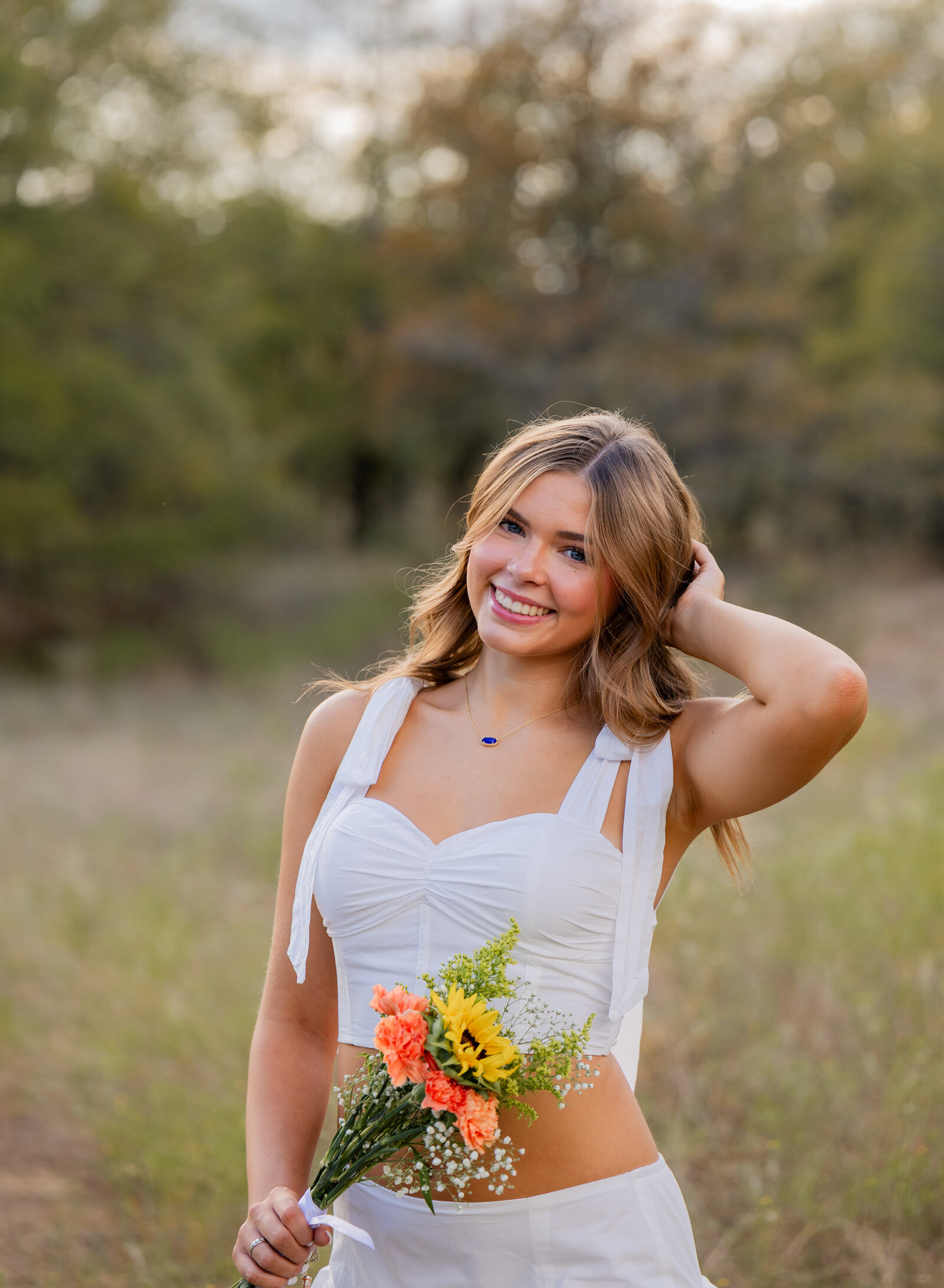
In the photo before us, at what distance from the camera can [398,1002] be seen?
1.77 m

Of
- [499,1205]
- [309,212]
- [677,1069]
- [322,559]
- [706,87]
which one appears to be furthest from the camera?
[309,212]

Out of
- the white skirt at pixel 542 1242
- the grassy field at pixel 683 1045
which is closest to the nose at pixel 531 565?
the white skirt at pixel 542 1242

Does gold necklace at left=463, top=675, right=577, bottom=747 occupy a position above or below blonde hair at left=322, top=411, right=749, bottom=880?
below

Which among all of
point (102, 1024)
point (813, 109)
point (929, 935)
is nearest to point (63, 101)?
point (813, 109)

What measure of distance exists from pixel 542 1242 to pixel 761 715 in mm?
942

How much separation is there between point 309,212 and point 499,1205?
25.0 meters

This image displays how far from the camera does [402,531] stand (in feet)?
75.3

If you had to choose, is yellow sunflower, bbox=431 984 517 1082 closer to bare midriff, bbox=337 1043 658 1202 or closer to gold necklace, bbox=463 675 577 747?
bare midriff, bbox=337 1043 658 1202

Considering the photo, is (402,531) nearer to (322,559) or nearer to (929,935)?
(322,559)

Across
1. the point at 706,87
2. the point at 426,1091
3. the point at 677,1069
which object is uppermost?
the point at 706,87

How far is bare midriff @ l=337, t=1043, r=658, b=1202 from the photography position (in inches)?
80.3

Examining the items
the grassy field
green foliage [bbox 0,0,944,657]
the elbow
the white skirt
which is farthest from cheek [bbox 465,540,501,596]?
green foliage [bbox 0,0,944,657]

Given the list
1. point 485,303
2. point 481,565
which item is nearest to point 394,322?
point 485,303

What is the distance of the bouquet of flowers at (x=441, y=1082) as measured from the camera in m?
1.71
